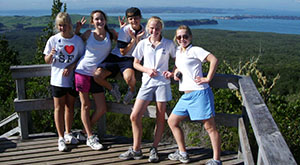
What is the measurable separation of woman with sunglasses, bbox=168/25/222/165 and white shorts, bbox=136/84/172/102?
0.13 meters

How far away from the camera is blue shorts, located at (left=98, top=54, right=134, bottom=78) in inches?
119

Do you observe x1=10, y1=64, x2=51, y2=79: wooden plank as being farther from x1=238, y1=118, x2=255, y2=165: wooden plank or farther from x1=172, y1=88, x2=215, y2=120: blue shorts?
x1=238, y1=118, x2=255, y2=165: wooden plank

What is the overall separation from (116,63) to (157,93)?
0.49m

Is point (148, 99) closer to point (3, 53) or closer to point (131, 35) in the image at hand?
point (131, 35)

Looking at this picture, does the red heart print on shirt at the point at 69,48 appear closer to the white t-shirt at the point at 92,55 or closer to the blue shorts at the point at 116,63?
the white t-shirt at the point at 92,55

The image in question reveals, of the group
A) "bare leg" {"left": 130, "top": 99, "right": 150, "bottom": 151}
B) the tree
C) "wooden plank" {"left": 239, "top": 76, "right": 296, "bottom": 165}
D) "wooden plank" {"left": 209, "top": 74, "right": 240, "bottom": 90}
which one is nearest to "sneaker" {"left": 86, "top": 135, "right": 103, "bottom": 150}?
"bare leg" {"left": 130, "top": 99, "right": 150, "bottom": 151}

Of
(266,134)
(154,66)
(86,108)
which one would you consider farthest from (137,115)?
(266,134)

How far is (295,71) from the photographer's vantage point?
89.8ft

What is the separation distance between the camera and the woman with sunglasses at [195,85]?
264cm

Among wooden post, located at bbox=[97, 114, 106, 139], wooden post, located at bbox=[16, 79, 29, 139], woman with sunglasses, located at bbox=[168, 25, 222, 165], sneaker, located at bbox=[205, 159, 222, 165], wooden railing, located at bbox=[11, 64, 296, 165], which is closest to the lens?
wooden railing, located at bbox=[11, 64, 296, 165]

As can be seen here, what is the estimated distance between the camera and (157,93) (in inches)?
112

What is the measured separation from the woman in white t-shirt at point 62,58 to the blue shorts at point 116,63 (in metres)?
0.27

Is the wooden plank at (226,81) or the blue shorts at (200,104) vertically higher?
the wooden plank at (226,81)

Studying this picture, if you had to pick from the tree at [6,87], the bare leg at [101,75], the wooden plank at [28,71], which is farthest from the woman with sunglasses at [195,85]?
the tree at [6,87]
